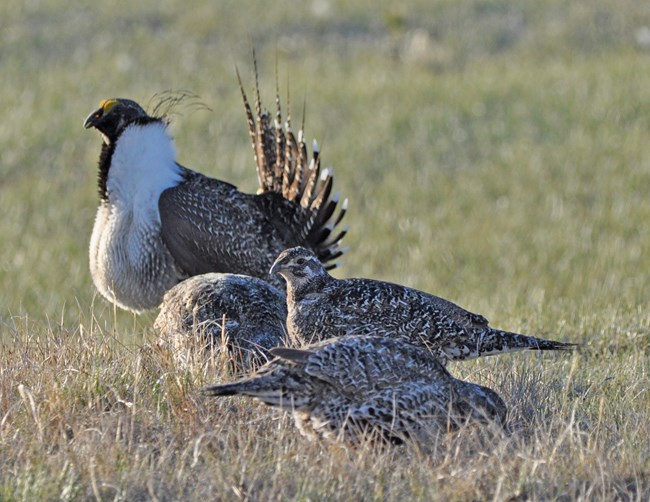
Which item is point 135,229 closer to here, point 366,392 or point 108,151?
point 108,151

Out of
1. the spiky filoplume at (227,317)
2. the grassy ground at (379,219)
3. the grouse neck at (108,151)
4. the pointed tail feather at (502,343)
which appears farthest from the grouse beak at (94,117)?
the pointed tail feather at (502,343)

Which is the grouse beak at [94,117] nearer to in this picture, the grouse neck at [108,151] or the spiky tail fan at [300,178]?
the grouse neck at [108,151]

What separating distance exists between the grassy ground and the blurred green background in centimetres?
4

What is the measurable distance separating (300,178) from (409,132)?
6.79 metres


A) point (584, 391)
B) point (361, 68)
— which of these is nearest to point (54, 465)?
point (584, 391)

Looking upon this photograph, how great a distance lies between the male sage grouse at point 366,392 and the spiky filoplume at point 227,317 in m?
0.94

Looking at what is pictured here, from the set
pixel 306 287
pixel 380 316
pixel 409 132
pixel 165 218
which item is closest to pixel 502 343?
pixel 380 316

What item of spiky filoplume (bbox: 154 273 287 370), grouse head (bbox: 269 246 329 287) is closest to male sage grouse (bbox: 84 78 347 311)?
spiky filoplume (bbox: 154 273 287 370)

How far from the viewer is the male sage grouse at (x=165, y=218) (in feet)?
Answer: 26.3

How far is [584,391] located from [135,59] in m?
13.6

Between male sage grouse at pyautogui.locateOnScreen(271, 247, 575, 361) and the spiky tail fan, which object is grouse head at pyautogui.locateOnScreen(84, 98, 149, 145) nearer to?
the spiky tail fan

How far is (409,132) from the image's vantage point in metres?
15.3

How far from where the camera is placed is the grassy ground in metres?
4.77

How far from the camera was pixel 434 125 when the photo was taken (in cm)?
1543
